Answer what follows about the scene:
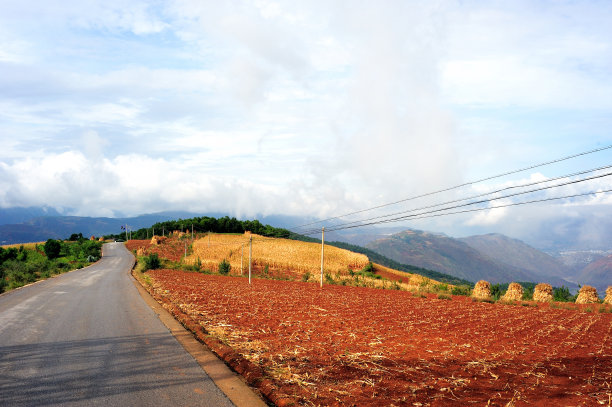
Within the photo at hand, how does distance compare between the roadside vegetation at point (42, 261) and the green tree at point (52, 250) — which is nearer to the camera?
the roadside vegetation at point (42, 261)

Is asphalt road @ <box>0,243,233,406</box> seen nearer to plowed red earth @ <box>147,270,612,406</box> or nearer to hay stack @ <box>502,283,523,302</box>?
plowed red earth @ <box>147,270,612,406</box>

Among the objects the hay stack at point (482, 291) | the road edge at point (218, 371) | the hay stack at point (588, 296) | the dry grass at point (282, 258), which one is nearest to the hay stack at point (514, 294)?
the hay stack at point (482, 291)

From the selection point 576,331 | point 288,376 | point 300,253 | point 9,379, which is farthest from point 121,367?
point 300,253

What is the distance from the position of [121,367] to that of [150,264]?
45958mm

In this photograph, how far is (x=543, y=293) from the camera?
2973 cm

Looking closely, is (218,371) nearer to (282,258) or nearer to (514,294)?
(514,294)

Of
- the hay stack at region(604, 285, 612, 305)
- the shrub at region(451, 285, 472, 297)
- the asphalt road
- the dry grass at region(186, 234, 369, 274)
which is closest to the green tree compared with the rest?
the dry grass at region(186, 234, 369, 274)

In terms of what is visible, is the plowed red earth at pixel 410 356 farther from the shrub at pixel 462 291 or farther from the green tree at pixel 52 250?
the green tree at pixel 52 250

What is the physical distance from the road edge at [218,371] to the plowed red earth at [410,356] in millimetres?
327

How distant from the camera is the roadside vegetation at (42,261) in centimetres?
3919

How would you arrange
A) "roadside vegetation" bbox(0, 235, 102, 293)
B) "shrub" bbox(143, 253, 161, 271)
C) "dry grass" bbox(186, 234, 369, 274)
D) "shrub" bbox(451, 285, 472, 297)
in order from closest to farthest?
1. "shrub" bbox(451, 285, 472, 297)
2. "roadside vegetation" bbox(0, 235, 102, 293)
3. "shrub" bbox(143, 253, 161, 271)
4. "dry grass" bbox(186, 234, 369, 274)

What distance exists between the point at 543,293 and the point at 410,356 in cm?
2641

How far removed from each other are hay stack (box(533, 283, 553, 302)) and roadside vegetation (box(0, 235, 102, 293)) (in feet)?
137

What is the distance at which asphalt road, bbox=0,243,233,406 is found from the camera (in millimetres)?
6477
